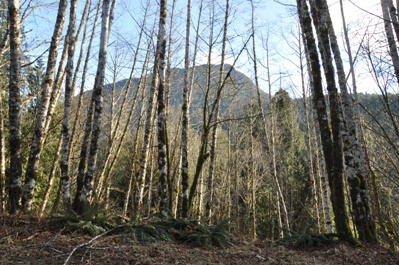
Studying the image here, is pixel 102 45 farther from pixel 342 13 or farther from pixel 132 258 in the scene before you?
pixel 342 13

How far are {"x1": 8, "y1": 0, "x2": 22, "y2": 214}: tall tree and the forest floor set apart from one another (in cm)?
92

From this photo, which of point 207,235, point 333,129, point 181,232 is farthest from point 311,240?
point 181,232

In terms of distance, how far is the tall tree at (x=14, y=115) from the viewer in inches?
Result: 240

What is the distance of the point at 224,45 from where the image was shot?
10820 millimetres

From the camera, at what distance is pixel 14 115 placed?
6.21m

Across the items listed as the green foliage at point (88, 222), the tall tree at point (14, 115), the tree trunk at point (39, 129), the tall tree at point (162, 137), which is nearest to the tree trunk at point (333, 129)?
the tall tree at point (162, 137)

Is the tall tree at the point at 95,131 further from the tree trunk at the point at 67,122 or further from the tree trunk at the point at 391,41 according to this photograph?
the tree trunk at the point at 391,41

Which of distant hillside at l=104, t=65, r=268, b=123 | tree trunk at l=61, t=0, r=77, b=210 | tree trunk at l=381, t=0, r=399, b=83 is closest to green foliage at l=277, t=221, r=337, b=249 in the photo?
distant hillside at l=104, t=65, r=268, b=123

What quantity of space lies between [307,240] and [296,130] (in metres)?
19.3

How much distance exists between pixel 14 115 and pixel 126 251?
3785 mm

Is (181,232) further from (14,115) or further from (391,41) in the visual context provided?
(391,41)

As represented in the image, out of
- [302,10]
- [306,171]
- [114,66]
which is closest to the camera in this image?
[302,10]

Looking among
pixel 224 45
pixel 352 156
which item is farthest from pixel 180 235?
pixel 224 45

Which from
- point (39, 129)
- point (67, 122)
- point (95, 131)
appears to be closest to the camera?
point (39, 129)
